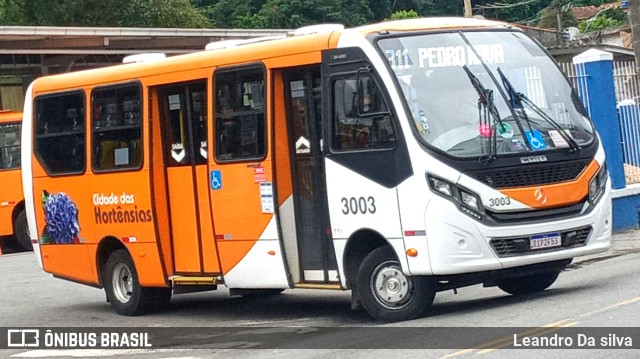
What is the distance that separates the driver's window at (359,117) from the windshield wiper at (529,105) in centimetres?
129

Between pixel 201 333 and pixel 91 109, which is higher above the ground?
pixel 91 109

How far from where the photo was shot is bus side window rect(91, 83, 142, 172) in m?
15.1

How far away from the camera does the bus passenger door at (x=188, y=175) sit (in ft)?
46.5

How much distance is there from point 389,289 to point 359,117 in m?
1.77

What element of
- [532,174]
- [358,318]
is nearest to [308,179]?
[358,318]

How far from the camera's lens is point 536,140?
12.0m

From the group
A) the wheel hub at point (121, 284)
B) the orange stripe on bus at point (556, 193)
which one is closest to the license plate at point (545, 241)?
the orange stripe on bus at point (556, 193)

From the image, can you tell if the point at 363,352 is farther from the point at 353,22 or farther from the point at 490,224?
the point at 353,22

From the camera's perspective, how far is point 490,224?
11.6m

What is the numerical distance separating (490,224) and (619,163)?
913cm

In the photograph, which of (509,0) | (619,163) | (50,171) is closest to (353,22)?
(509,0)

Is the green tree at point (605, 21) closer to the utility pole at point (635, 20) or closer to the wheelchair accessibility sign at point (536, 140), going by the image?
the utility pole at point (635, 20)

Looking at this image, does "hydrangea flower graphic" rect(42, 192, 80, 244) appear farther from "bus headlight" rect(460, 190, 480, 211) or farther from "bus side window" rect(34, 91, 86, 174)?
"bus headlight" rect(460, 190, 480, 211)

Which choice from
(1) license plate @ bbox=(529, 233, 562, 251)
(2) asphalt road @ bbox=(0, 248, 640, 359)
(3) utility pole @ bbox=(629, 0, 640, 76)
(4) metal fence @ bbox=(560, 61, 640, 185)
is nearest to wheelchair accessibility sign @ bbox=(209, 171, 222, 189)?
(2) asphalt road @ bbox=(0, 248, 640, 359)
